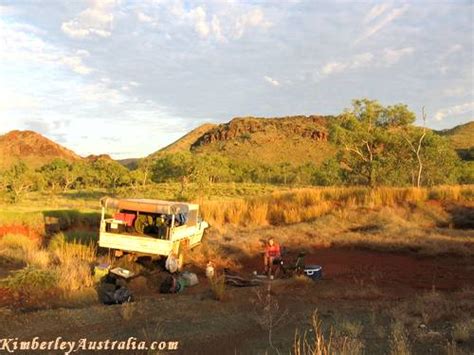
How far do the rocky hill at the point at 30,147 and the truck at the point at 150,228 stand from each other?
123 meters

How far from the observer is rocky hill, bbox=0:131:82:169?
135125 mm

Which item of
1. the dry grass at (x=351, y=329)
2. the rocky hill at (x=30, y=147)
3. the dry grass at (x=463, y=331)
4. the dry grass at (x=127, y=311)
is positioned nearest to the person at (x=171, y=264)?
the dry grass at (x=127, y=311)

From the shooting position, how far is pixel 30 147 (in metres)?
144

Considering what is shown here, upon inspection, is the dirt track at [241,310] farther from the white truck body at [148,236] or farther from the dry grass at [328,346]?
the white truck body at [148,236]

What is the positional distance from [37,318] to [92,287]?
2185 millimetres

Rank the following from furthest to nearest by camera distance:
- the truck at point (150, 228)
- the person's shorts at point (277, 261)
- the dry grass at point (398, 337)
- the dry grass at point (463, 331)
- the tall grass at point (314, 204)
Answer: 1. the tall grass at point (314, 204)
2. the truck at point (150, 228)
3. the person's shorts at point (277, 261)
4. the dry grass at point (463, 331)
5. the dry grass at point (398, 337)

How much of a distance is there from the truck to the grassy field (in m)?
0.55

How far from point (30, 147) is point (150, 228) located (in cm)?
14044

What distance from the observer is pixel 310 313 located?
8938 millimetres

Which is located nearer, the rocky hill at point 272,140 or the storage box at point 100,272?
the storage box at point 100,272

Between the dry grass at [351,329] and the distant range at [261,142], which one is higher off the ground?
the distant range at [261,142]

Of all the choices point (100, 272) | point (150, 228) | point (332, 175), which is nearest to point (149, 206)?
point (150, 228)

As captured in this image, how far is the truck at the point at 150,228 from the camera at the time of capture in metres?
12.8

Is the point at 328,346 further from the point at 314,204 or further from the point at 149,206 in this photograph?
the point at 314,204
